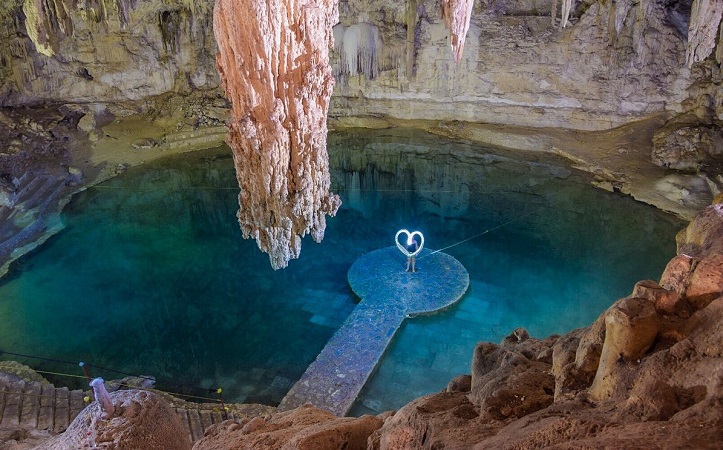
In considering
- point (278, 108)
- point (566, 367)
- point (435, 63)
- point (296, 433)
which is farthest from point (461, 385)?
point (435, 63)

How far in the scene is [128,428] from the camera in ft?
8.82

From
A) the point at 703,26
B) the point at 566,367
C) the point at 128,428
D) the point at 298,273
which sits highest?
the point at 703,26

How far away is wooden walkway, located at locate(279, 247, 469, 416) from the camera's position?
6.41m

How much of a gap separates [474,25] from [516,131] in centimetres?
270

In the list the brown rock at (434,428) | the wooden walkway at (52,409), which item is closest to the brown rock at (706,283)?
the brown rock at (434,428)

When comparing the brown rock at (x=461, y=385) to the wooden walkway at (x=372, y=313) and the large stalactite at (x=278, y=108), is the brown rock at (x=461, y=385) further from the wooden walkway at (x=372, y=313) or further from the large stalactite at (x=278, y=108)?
the large stalactite at (x=278, y=108)

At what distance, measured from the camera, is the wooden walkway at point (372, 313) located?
6414 mm

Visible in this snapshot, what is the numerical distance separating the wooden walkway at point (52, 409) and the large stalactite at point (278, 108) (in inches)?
71.7

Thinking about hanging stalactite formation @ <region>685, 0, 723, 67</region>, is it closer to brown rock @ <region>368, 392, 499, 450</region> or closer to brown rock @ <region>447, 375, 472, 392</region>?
brown rock @ <region>447, 375, 472, 392</region>

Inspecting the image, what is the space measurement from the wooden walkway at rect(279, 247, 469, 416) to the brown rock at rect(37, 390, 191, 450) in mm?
3479

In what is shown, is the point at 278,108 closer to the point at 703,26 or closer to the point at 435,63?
the point at 703,26

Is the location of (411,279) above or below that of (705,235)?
below

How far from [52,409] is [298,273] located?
3923 millimetres

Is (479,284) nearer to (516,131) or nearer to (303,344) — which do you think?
(303,344)
